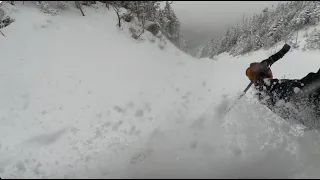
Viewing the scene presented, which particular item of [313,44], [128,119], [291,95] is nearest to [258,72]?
[291,95]

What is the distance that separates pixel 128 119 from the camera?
273 inches

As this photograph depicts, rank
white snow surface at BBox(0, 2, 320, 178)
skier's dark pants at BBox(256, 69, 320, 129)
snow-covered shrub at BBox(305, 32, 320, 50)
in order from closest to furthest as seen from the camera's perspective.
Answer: white snow surface at BBox(0, 2, 320, 178)
skier's dark pants at BBox(256, 69, 320, 129)
snow-covered shrub at BBox(305, 32, 320, 50)

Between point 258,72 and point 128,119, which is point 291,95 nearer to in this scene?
point 258,72

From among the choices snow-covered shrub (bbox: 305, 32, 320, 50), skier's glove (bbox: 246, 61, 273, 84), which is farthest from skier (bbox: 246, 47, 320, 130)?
snow-covered shrub (bbox: 305, 32, 320, 50)

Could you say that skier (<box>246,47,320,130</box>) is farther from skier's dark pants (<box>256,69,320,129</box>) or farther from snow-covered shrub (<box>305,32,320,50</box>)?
snow-covered shrub (<box>305,32,320,50</box>)

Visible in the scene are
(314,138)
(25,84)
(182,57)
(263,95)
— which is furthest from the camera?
(182,57)

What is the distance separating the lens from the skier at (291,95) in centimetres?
654

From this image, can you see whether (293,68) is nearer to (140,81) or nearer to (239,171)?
(140,81)

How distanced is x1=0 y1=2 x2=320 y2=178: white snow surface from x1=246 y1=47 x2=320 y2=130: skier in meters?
0.23

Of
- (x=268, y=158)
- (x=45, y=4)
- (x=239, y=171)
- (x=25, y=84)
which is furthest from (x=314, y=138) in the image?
(x=45, y=4)

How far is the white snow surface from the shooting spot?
5828 millimetres

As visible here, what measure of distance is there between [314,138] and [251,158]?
1.36 m

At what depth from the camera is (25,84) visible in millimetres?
7926

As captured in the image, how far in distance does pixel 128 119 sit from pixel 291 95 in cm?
332
